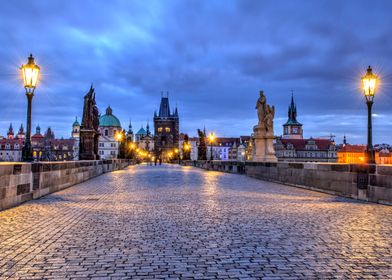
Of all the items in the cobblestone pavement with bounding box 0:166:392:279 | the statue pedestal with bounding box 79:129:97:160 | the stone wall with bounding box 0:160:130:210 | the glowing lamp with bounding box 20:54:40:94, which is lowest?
the cobblestone pavement with bounding box 0:166:392:279

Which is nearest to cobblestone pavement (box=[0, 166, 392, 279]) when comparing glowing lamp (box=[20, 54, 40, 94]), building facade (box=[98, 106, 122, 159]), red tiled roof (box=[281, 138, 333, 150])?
glowing lamp (box=[20, 54, 40, 94])

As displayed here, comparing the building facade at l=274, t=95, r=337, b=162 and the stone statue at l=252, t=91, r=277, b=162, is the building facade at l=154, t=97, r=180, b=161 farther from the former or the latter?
the stone statue at l=252, t=91, r=277, b=162

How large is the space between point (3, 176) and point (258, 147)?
20.5 m

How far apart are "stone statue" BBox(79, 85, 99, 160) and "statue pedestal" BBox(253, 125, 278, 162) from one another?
39.9 feet

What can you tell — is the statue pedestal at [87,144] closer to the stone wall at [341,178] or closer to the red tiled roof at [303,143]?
the stone wall at [341,178]

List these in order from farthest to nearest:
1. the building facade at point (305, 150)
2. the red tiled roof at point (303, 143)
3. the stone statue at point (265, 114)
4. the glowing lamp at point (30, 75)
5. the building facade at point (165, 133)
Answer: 1. the building facade at point (165, 133)
2. the red tiled roof at point (303, 143)
3. the building facade at point (305, 150)
4. the stone statue at point (265, 114)
5. the glowing lamp at point (30, 75)

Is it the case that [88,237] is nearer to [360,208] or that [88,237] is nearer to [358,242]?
[358,242]

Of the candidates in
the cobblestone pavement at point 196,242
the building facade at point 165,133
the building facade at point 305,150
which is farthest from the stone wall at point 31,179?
the building facade at point 165,133

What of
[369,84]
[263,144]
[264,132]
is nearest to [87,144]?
[263,144]

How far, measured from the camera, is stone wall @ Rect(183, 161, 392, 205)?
1170 centimetres

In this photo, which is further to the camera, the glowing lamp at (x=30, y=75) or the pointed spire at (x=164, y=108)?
the pointed spire at (x=164, y=108)

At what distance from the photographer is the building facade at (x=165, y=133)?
180625 millimetres

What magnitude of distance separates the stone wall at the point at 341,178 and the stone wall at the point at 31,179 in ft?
32.6

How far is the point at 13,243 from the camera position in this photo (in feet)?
20.6
